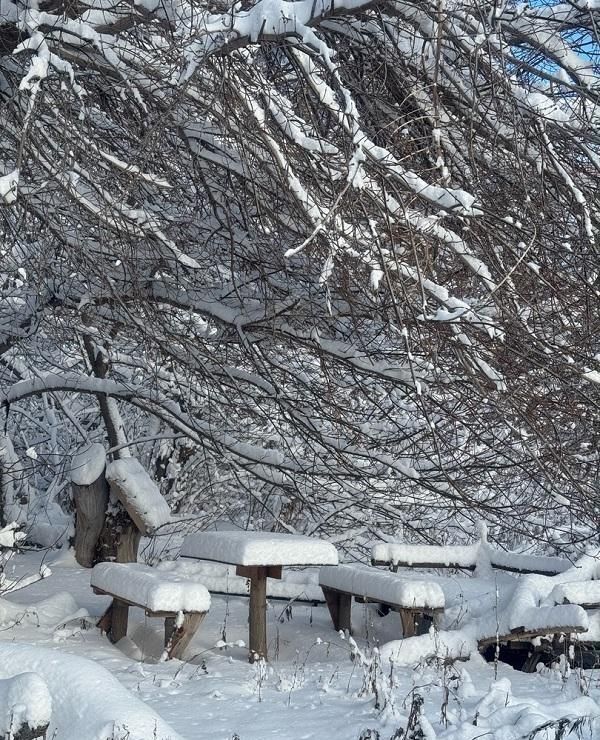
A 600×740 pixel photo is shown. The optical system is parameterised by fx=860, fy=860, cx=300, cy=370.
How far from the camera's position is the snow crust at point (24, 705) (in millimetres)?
2207

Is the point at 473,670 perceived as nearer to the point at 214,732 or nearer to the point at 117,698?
the point at 214,732

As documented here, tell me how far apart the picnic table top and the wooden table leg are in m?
0.24

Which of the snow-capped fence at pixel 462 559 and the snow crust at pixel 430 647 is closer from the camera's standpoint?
the snow crust at pixel 430 647

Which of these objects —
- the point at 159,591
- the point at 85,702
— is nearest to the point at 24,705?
the point at 85,702

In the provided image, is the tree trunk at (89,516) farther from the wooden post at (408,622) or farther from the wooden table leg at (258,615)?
the wooden post at (408,622)

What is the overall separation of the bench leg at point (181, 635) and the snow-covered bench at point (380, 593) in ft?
4.28

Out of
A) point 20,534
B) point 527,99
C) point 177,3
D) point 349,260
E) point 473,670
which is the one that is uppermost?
point 177,3

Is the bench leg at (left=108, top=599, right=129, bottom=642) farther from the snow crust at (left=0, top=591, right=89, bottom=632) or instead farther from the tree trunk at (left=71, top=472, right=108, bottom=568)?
the tree trunk at (left=71, top=472, right=108, bottom=568)

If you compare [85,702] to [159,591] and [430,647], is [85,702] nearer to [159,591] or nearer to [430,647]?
[159,591]

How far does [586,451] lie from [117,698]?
4.06 m

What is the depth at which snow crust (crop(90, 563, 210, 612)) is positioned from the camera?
5.33 meters

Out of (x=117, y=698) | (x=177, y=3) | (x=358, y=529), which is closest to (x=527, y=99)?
(x=177, y=3)

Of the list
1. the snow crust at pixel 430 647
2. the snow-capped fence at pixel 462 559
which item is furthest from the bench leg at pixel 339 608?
the snow crust at pixel 430 647

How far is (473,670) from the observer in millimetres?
5570
